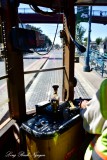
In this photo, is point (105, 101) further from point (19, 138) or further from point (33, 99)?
point (33, 99)

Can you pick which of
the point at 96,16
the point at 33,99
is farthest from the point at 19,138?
the point at 96,16

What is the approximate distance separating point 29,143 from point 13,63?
98cm

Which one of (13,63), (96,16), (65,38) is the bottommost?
(13,63)

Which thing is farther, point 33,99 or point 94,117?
point 33,99

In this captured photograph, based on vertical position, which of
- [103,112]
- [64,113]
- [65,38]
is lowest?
[64,113]

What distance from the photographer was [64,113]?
230cm

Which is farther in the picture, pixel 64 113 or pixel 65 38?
pixel 65 38

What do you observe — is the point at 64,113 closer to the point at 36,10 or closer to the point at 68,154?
the point at 68,154

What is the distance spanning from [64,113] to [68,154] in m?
0.47

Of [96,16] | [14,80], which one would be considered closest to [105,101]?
[14,80]

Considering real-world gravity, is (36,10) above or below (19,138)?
above

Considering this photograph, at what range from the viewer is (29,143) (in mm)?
2148

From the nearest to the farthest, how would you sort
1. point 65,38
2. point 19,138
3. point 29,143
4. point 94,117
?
point 94,117 → point 29,143 → point 19,138 → point 65,38

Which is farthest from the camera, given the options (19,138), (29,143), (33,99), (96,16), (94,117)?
(96,16)
